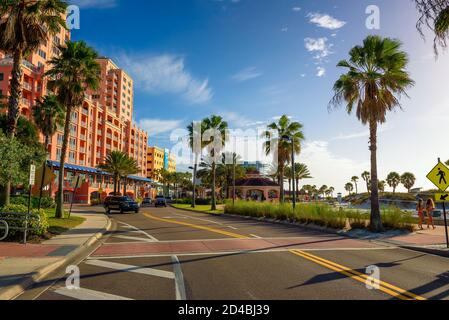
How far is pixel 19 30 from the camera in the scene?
58.4 feet

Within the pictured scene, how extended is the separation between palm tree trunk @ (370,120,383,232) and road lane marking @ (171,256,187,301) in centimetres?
1232

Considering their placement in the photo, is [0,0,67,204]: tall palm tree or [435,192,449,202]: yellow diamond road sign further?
[0,0,67,204]: tall palm tree

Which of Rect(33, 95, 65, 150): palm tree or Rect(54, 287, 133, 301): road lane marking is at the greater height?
Rect(33, 95, 65, 150): palm tree

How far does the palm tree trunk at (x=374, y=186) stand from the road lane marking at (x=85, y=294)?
15.4 meters

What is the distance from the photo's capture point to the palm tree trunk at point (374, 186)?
1848 cm

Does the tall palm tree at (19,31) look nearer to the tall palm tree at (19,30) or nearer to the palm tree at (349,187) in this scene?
the tall palm tree at (19,30)

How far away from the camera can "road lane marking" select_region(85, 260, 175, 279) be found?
820 cm

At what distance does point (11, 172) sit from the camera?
1571 centimetres

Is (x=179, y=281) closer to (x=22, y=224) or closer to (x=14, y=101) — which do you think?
(x=22, y=224)

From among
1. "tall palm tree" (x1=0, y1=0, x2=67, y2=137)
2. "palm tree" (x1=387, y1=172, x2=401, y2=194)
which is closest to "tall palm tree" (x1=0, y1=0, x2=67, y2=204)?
"tall palm tree" (x1=0, y1=0, x2=67, y2=137)

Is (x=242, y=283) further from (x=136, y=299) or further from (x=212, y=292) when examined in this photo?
(x=136, y=299)

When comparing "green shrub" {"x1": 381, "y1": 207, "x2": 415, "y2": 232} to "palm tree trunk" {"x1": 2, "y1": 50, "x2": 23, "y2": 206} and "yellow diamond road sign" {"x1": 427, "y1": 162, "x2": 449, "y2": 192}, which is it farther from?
"palm tree trunk" {"x1": 2, "y1": 50, "x2": 23, "y2": 206}
